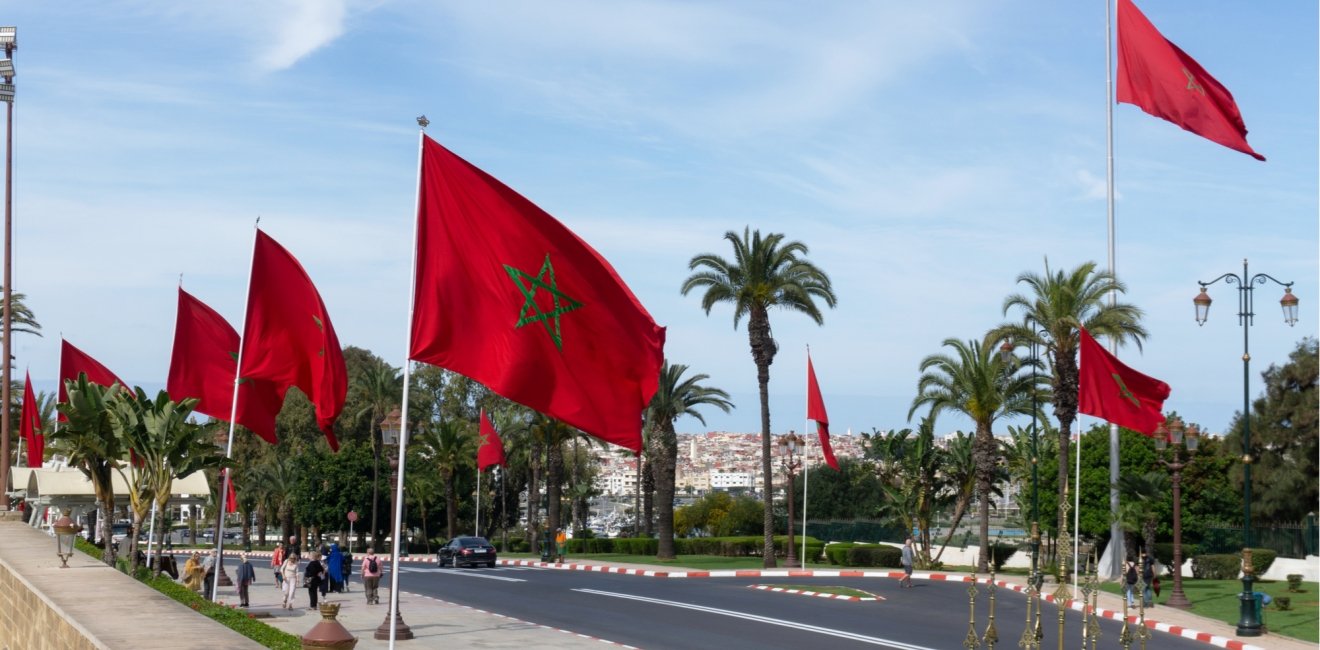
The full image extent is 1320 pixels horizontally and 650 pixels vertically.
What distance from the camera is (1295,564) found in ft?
147

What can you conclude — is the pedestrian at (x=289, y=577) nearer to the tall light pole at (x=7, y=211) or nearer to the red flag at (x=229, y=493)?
the red flag at (x=229, y=493)

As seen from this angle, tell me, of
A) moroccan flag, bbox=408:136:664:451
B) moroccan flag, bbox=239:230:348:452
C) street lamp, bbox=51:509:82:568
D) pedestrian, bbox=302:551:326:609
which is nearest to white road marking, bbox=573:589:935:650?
pedestrian, bbox=302:551:326:609

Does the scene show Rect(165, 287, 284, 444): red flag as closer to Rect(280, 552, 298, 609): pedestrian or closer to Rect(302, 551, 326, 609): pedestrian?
Rect(280, 552, 298, 609): pedestrian

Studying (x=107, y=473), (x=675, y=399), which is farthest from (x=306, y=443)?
(x=107, y=473)

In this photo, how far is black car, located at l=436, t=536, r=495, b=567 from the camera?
52.8m

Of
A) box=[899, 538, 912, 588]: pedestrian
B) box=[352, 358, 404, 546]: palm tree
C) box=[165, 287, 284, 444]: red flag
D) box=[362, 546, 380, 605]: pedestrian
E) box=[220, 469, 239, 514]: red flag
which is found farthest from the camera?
box=[352, 358, 404, 546]: palm tree

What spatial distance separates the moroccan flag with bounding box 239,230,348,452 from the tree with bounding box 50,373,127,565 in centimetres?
545

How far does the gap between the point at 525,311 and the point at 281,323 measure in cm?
1083

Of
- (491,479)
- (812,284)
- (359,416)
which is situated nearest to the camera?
(812,284)

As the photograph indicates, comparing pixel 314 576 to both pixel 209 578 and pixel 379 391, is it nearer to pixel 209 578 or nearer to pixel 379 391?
pixel 209 578

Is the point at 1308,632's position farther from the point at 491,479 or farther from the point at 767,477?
the point at 491,479

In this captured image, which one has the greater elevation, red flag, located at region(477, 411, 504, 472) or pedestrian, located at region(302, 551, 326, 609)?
red flag, located at region(477, 411, 504, 472)

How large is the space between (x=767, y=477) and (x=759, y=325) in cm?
585

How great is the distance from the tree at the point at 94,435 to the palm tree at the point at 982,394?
2842 centimetres
